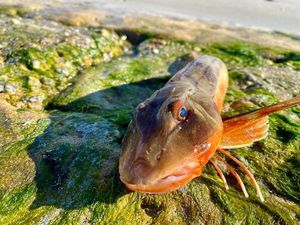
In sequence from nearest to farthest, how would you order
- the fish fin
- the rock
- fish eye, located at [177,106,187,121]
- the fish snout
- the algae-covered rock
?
the fish snout, fish eye, located at [177,106,187,121], the fish fin, the rock, the algae-covered rock

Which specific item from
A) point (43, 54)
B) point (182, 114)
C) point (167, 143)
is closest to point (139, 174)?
point (167, 143)

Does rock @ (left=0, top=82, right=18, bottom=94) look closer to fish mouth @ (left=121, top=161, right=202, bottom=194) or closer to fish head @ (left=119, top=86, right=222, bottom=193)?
fish head @ (left=119, top=86, right=222, bottom=193)

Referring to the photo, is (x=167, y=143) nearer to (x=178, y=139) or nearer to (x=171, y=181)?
(x=178, y=139)

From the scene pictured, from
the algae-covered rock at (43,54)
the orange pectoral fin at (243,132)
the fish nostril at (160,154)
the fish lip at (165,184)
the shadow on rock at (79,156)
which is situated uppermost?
the fish nostril at (160,154)

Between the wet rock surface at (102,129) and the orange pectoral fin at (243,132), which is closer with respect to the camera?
the wet rock surface at (102,129)

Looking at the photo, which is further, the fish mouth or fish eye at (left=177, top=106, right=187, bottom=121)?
fish eye at (left=177, top=106, right=187, bottom=121)

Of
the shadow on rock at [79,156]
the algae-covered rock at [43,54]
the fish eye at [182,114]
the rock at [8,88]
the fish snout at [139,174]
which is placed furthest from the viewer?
the algae-covered rock at [43,54]

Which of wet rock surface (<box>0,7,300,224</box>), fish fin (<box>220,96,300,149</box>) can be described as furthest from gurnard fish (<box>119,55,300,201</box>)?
wet rock surface (<box>0,7,300,224</box>)

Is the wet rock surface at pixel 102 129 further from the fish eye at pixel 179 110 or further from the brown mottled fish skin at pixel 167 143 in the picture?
the fish eye at pixel 179 110

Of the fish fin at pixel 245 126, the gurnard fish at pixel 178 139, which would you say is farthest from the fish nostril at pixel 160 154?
the fish fin at pixel 245 126
